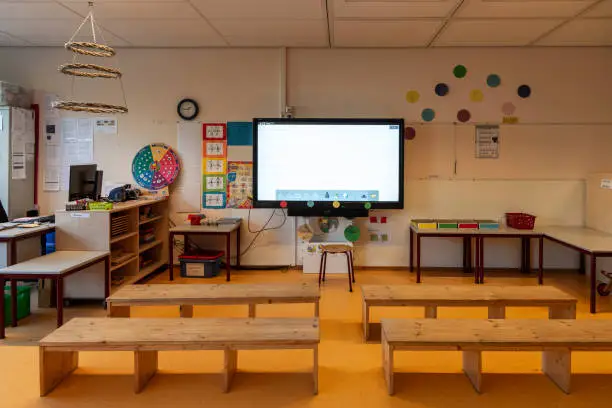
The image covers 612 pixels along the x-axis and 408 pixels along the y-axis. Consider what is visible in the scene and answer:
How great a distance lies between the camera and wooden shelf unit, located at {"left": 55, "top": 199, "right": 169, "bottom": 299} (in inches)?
151

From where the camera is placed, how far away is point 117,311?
3146 millimetres

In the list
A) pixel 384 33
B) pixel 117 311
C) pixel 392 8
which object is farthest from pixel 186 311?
pixel 384 33

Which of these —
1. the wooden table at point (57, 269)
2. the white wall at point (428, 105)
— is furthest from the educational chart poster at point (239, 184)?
the wooden table at point (57, 269)

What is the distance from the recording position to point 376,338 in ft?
10.3

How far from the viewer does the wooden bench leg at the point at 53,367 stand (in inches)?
91.9

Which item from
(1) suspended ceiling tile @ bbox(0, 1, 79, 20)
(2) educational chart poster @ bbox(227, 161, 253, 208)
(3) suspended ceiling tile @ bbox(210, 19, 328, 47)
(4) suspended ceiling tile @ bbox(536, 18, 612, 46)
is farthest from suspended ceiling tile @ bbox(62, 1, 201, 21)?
(4) suspended ceiling tile @ bbox(536, 18, 612, 46)

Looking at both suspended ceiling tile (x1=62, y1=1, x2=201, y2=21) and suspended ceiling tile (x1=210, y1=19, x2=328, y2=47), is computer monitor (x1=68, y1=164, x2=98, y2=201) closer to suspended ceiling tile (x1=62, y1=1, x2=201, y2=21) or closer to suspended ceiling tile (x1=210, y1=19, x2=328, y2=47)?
suspended ceiling tile (x1=62, y1=1, x2=201, y2=21)

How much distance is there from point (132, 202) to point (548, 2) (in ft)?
13.7

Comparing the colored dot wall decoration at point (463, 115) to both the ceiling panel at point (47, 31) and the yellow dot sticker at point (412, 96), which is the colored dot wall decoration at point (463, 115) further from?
the ceiling panel at point (47, 31)

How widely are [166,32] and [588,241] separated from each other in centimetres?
451

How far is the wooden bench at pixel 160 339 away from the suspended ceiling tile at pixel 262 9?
8.59ft

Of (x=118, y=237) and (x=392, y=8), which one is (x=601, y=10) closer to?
(x=392, y=8)

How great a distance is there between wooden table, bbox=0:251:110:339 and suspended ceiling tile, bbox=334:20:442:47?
3008mm

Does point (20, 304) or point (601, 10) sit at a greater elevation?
point (601, 10)
